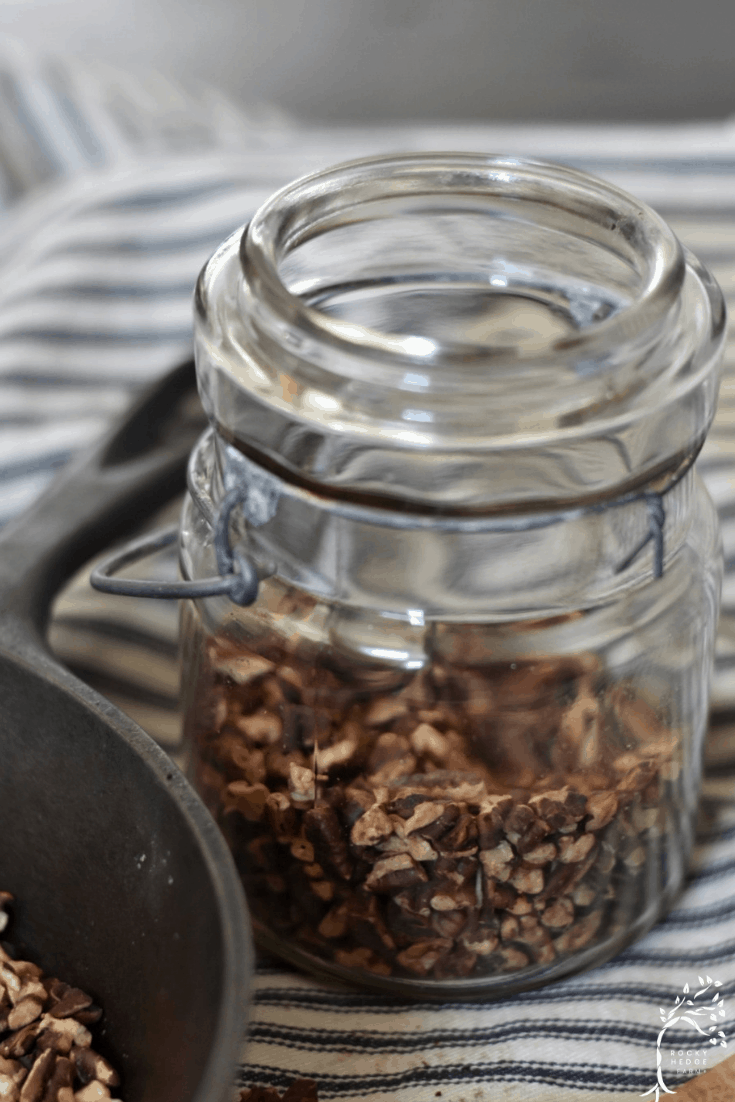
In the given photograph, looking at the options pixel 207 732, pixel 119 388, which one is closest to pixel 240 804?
pixel 207 732

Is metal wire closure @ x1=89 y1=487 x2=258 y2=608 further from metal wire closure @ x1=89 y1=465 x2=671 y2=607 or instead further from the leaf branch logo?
the leaf branch logo

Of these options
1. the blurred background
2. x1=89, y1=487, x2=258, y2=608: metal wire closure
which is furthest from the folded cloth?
the blurred background

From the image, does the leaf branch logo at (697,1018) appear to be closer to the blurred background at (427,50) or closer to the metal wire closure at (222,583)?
the metal wire closure at (222,583)

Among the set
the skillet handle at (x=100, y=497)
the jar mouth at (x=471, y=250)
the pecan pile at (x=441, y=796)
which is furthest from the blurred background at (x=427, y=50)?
the pecan pile at (x=441, y=796)

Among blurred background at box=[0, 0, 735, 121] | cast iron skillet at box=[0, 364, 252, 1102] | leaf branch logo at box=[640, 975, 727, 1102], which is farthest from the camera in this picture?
blurred background at box=[0, 0, 735, 121]

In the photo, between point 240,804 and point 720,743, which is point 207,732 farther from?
point 720,743

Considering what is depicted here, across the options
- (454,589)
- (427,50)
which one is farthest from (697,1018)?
(427,50)
